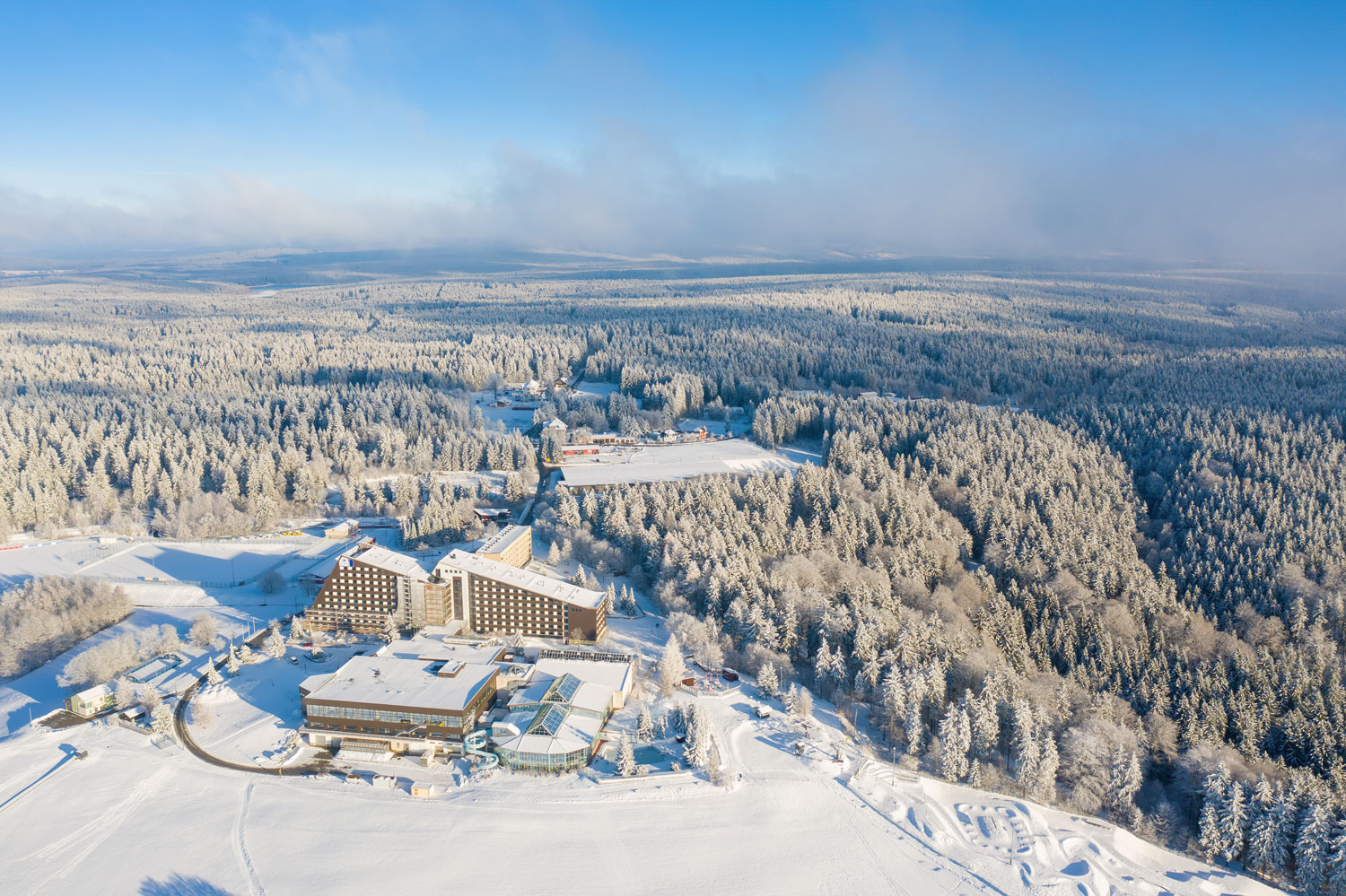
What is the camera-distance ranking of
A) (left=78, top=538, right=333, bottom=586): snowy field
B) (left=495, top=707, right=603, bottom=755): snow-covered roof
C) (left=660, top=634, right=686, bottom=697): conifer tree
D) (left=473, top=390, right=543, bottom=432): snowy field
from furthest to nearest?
(left=473, top=390, right=543, bottom=432): snowy field < (left=78, top=538, right=333, bottom=586): snowy field < (left=660, top=634, right=686, bottom=697): conifer tree < (left=495, top=707, right=603, bottom=755): snow-covered roof

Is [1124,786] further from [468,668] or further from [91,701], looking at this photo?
[91,701]

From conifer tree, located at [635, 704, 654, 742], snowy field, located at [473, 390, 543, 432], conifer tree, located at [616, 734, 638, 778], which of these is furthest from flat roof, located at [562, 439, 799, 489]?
conifer tree, located at [616, 734, 638, 778]

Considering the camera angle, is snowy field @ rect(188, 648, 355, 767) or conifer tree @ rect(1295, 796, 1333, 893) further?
snowy field @ rect(188, 648, 355, 767)

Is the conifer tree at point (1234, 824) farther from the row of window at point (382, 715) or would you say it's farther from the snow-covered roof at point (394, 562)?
the snow-covered roof at point (394, 562)

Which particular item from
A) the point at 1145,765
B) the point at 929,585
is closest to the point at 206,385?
the point at 929,585

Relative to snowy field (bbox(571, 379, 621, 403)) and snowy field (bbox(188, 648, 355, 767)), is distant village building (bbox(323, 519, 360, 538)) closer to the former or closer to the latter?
snowy field (bbox(188, 648, 355, 767))

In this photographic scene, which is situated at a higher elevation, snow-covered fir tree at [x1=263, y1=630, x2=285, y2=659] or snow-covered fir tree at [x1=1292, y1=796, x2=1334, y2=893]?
snow-covered fir tree at [x1=263, y1=630, x2=285, y2=659]

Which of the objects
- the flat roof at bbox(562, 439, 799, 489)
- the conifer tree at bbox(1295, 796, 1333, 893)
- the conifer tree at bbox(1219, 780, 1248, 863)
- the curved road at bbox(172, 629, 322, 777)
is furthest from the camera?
the flat roof at bbox(562, 439, 799, 489)

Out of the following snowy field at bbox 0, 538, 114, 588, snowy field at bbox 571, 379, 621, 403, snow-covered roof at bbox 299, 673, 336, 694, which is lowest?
snowy field at bbox 0, 538, 114, 588

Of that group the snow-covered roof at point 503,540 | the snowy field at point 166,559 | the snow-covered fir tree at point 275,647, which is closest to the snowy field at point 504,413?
the snowy field at point 166,559
